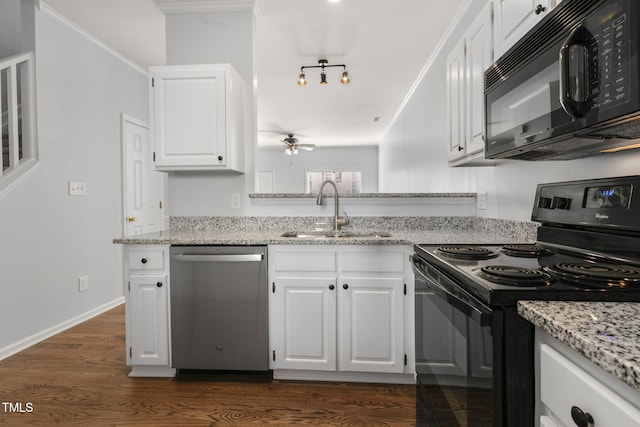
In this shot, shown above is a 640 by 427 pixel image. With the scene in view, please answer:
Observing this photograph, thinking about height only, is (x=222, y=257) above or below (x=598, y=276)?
below

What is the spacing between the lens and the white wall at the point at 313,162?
948cm

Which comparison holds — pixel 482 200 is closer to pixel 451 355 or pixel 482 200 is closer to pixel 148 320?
pixel 451 355

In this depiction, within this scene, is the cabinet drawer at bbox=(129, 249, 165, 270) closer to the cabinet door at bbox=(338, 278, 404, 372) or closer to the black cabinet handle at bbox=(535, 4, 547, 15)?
the cabinet door at bbox=(338, 278, 404, 372)

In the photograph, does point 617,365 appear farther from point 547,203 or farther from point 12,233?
point 12,233

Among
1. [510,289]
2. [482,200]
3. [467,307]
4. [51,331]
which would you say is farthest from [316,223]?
[51,331]

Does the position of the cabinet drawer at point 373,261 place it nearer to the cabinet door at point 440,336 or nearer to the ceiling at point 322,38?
the cabinet door at point 440,336

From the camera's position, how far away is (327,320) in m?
2.11

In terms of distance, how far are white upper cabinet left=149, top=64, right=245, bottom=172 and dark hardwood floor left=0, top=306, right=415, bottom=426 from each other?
136 centimetres

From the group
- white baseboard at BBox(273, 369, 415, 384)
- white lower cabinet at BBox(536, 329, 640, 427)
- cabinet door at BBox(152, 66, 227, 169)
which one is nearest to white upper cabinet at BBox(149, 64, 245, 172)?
cabinet door at BBox(152, 66, 227, 169)

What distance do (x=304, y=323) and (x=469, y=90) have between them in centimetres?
158

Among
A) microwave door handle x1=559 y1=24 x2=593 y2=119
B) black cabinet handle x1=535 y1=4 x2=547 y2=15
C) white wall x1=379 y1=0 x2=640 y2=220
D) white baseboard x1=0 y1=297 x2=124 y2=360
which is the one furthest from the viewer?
white baseboard x1=0 y1=297 x2=124 y2=360

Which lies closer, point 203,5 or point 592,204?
point 592,204

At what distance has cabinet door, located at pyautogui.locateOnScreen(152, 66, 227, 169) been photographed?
2.39 metres

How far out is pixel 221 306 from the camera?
6.99ft
